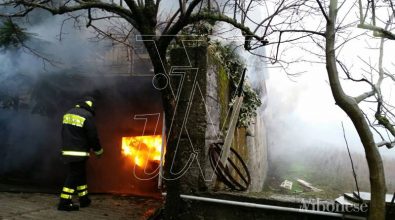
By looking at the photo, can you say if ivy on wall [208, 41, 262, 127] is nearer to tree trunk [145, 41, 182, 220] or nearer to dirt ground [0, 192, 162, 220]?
tree trunk [145, 41, 182, 220]

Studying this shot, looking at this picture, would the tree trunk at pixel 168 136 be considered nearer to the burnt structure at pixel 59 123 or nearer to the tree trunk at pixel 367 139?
the tree trunk at pixel 367 139

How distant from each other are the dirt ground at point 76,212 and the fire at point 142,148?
322 centimetres

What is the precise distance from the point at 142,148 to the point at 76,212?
5.88 m

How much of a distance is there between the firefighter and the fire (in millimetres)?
4076

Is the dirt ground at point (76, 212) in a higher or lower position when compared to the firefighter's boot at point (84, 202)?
lower

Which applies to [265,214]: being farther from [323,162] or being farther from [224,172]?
[323,162]

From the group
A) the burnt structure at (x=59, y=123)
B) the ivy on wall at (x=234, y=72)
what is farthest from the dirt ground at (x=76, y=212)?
the burnt structure at (x=59, y=123)

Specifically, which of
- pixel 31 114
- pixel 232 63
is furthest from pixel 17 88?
pixel 232 63

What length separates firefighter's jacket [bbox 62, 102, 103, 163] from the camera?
22.3 feet

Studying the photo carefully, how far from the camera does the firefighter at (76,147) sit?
21.9ft

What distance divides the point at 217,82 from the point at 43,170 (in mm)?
10667

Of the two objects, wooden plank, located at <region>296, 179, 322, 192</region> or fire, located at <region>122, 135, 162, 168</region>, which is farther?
wooden plank, located at <region>296, 179, 322, 192</region>

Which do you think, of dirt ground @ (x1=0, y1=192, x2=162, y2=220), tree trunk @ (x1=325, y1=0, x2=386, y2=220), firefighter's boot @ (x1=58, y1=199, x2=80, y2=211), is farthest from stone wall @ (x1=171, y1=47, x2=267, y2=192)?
tree trunk @ (x1=325, y1=0, x2=386, y2=220)

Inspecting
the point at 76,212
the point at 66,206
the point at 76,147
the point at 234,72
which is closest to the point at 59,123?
the point at 76,147
